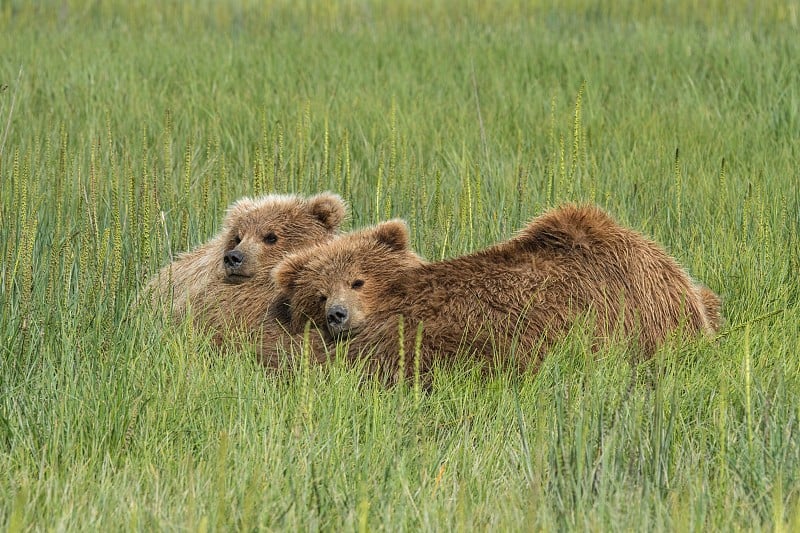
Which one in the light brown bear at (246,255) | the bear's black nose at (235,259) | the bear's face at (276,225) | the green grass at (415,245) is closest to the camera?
the green grass at (415,245)

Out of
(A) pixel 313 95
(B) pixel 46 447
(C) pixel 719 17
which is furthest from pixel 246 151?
(C) pixel 719 17

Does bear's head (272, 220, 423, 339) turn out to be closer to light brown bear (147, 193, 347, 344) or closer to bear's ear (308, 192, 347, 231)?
light brown bear (147, 193, 347, 344)

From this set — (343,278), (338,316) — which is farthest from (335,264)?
(338,316)

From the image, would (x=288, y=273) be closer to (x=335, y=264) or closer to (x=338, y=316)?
(x=335, y=264)

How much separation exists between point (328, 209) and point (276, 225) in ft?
0.87

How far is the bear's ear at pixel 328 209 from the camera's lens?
559 cm

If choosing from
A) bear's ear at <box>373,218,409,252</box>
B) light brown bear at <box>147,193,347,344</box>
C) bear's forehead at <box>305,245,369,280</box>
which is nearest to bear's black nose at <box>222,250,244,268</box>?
light brown bear at <box>147,193,347,344</box>

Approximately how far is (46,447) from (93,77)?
618 centimetres

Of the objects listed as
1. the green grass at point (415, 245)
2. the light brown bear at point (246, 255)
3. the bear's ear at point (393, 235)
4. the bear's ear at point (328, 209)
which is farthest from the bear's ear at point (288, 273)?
the bear's ear at point (328, 209)

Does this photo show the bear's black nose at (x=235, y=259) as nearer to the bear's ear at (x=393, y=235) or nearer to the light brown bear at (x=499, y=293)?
the light brown bear at (x=499, y=293)

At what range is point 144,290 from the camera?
4484mm

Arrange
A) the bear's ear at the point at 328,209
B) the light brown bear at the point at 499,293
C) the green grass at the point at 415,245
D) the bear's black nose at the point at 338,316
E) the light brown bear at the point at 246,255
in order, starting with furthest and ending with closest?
the bear's ear at the point at 328,209, the light brown bear at the point at 246,255, the bear's black nose at the point at 338,316, the light brown bear at the point at 499,293, the green grass at the point at 415,245

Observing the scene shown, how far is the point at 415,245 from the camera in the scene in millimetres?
5578

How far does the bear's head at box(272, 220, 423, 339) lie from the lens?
4445mm
